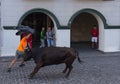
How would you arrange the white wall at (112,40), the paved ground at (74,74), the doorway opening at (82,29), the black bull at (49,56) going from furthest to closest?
the doorway opening at (82,29) → the white wall at (112,40) → the black bull at (49,56) → the paved ground at (74,74)

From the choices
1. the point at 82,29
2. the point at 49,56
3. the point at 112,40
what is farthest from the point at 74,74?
the point at 82,29

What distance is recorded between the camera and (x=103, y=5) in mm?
20406

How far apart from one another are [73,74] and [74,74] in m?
0.04

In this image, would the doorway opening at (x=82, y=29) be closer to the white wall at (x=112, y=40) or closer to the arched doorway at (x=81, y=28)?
the arched doorway at (x=81, y=28)

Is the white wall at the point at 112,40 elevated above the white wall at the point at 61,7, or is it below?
below

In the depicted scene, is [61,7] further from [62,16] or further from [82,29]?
[82,29]

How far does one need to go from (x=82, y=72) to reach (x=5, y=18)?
271 inches

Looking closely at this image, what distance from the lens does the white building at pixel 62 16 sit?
18812mm

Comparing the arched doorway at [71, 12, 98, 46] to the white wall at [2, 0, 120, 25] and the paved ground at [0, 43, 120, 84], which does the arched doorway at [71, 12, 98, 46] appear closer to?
the white wall at [2, 0, 120, 25]

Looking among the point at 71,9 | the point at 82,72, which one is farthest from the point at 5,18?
the point at 82,72

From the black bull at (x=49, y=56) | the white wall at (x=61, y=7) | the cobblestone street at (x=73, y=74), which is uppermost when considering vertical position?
the white wall at (x=61, y=7)

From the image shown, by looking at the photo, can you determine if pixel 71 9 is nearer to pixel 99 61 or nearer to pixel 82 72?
pixel 99 61

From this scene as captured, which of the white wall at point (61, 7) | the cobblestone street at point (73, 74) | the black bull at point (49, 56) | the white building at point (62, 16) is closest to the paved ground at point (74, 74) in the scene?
the cobblestone street at point (73, 74)

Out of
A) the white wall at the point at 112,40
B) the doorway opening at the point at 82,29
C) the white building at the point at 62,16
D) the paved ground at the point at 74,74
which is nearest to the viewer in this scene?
the paved ground at the point at 74,74
